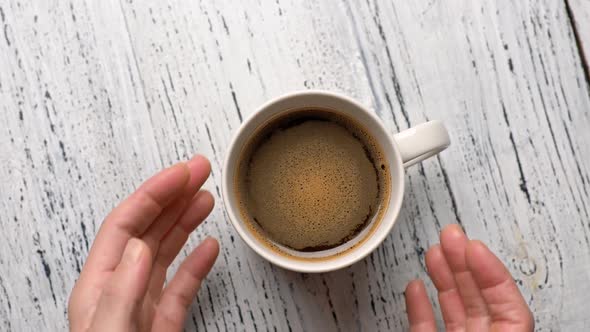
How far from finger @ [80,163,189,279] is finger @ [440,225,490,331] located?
12.4 inches

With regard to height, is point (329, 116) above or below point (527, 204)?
above

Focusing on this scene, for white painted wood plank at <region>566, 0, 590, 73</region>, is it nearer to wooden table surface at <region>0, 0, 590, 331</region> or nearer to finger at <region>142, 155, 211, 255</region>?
wooden table surface at <region>0, 0, 590, 331</region>

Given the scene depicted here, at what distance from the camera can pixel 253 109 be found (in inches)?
27.6

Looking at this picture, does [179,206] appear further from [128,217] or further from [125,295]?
[125,295]

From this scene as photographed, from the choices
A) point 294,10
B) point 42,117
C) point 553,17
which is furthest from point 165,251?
point 553,17

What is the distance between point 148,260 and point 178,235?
149 mm

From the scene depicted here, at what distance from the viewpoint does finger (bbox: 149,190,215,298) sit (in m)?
0.65

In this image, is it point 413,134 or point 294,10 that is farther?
point 294,10

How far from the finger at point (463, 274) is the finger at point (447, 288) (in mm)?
11

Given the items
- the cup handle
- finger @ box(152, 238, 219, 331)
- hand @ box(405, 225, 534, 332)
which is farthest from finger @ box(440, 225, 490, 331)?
finger @ box(152, 238, 219, 331)

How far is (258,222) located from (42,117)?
319 millimetres

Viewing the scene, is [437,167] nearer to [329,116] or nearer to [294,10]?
[329,116]

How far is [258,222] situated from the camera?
2.13 feet

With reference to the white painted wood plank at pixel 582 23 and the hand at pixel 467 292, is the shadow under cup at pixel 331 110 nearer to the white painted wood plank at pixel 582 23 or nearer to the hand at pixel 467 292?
the hand at pixel 467 292
